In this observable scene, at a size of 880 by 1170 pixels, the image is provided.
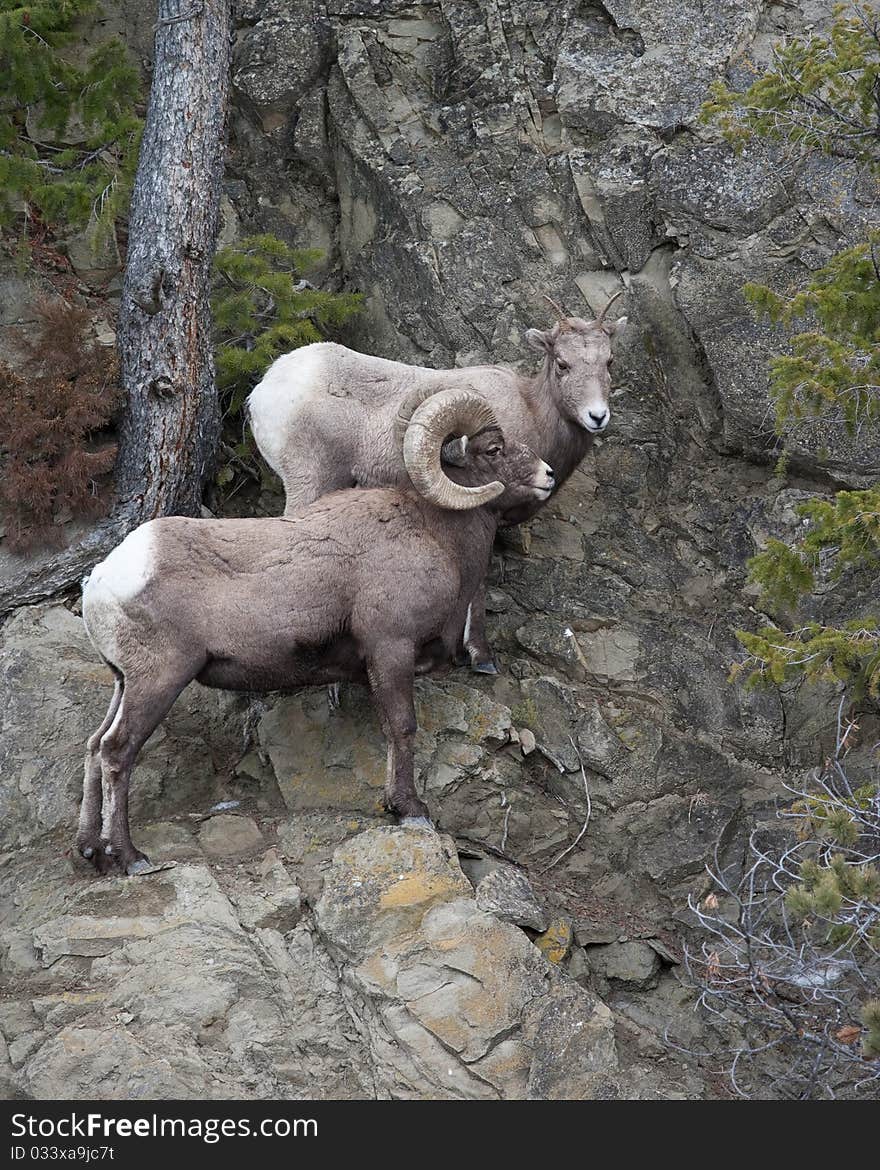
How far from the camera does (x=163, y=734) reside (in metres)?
11.2

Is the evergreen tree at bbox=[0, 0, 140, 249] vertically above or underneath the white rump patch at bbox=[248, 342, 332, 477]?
above

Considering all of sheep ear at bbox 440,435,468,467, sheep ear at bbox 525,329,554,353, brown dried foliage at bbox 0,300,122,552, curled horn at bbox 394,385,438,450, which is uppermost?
sheep ear at bbox 525,329,554,353

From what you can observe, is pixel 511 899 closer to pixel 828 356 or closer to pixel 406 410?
pixel 406 410

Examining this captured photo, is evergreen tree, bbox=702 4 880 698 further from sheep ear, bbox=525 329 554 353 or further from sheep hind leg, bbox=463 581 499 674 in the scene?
sheep hind leg, bbox=463 581 499 674

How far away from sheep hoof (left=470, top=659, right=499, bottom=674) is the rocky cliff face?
11 cm

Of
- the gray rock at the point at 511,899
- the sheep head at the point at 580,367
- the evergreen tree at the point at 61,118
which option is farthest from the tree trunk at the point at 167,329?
the gray rock at the point at 511,899

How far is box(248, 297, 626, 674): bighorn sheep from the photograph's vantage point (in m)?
11.3

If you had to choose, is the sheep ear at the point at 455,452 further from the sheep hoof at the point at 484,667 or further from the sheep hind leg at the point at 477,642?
the sheep hoof at the point at 484,667

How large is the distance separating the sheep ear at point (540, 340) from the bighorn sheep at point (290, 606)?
1273mm

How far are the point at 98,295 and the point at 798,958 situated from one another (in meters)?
9.60

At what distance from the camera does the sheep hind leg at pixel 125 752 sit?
955 centimetres

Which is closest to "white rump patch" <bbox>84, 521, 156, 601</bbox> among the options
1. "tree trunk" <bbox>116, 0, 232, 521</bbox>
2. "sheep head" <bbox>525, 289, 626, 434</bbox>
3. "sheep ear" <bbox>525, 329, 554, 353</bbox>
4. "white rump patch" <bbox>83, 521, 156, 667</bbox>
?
"white rump patch" <bbox>83, 521, 156, 667</bbox>
